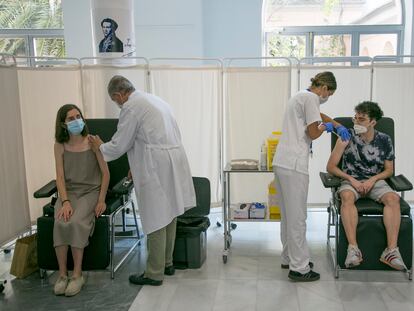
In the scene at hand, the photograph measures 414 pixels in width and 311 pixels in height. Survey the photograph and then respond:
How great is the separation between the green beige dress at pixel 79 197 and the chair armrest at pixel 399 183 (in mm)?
1934

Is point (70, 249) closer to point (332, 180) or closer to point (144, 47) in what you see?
point (332, 180)

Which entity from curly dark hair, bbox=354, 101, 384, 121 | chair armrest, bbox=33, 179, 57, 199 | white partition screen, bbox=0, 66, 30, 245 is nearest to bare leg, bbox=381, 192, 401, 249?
curly dark hair, bbox=354, 101, 384, 121

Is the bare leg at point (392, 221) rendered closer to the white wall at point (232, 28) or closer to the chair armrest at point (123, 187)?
the chair armrest at point (123, 187)

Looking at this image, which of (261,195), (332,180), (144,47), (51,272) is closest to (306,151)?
(332,180)

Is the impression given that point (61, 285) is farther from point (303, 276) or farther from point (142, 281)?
point (303, 276)

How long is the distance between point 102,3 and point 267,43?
11.5 ft

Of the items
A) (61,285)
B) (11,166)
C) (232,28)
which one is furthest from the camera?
(232,28)

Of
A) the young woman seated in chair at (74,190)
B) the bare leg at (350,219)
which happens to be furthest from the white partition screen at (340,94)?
the young woman seated in chair at (74,190)

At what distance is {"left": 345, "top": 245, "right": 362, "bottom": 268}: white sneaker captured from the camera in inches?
111

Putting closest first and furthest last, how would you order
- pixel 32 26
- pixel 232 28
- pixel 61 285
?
pixel 61 285, pixel 232 28, pixel 32 26

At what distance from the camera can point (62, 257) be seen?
2926mm

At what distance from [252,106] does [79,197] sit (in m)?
1.55

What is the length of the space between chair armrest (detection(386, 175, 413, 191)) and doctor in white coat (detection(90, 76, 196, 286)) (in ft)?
4.48

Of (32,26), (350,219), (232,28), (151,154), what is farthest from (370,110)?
(32,26)
